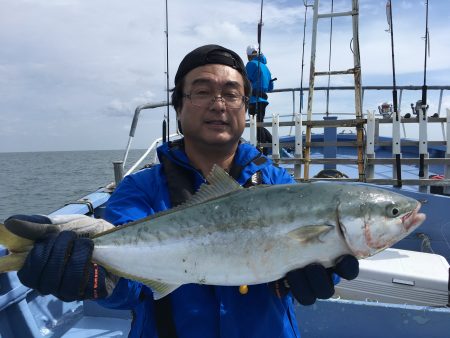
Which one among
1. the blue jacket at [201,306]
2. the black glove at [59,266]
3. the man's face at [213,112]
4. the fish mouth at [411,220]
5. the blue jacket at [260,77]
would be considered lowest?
the blue jacket at [201,306]

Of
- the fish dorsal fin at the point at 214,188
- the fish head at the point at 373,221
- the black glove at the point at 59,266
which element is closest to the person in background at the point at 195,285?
the black glove at the point at 59,266

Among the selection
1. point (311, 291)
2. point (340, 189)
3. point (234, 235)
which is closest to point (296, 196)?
point (340, 189)

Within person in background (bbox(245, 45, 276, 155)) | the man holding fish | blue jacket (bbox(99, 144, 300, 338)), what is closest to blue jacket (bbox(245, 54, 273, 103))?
person in background (bbox(245, 45, 276, 155))

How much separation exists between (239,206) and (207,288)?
55cm

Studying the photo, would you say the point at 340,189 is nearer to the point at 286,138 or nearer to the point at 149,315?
the point at 149,315

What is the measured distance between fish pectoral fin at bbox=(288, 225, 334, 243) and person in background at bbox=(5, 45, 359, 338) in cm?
17

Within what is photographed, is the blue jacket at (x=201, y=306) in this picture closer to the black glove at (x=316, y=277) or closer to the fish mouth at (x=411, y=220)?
the black glove at (x=316, y=277)

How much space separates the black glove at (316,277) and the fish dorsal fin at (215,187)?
1.83 ft

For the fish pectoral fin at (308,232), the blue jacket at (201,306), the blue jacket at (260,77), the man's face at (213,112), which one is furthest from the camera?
the blue jacket at (260,77)

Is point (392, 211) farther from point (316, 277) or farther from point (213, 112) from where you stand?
point (213, 112)

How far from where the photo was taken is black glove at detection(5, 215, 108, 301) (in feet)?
6.42

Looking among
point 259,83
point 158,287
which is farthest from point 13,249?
point 259,83

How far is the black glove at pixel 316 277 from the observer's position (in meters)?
2.00

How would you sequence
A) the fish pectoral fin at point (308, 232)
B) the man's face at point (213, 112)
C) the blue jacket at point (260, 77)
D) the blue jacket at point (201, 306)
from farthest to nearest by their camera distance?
the blue jacket at point (260, 77) < the man's face at point (213, 112) < the blue jacket at point (201, 306) < the fish pectoral fin at point (308, 232)
